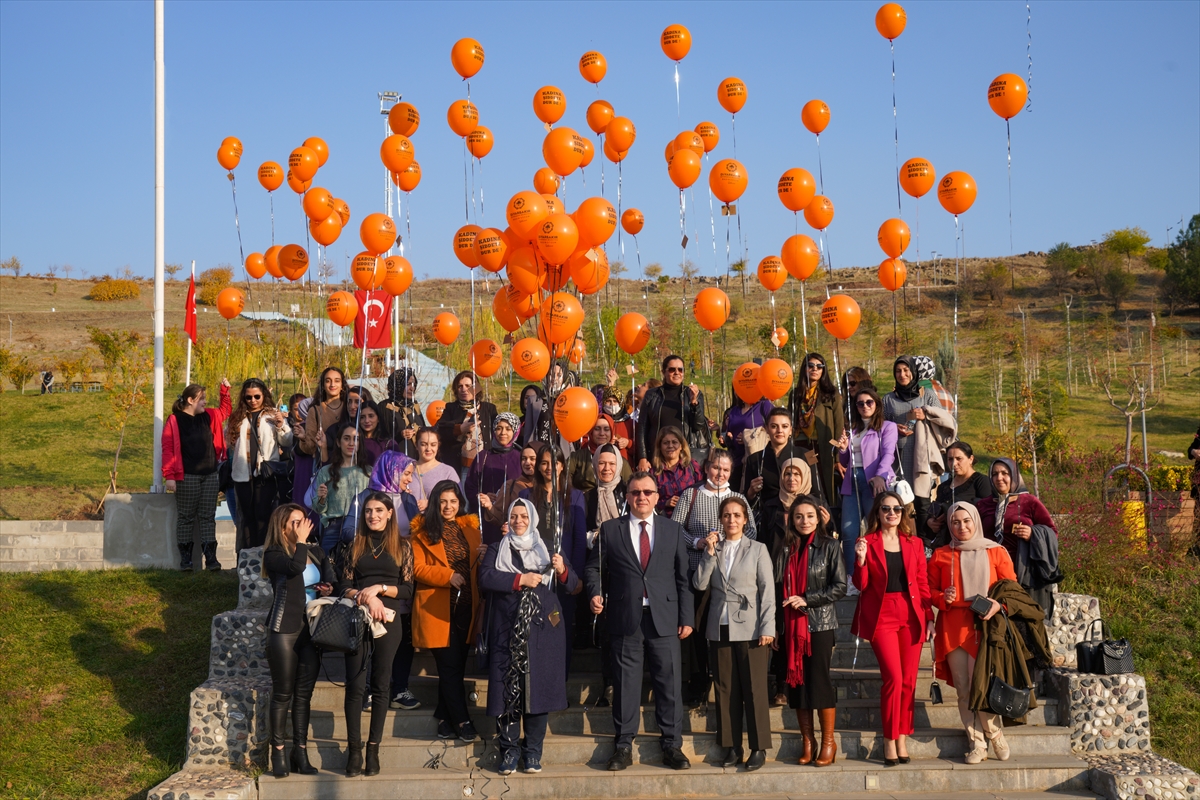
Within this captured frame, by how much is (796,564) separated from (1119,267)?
143 ft

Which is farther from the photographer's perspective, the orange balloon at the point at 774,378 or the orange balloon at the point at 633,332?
the orange balloon at the point at 633,332

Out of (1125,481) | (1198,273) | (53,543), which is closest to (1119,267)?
(1198,273)

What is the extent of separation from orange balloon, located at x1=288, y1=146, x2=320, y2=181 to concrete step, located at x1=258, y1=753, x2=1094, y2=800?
5888mm

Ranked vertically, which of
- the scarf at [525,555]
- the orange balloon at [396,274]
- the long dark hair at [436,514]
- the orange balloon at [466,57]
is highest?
the orange balloon at [466,57]

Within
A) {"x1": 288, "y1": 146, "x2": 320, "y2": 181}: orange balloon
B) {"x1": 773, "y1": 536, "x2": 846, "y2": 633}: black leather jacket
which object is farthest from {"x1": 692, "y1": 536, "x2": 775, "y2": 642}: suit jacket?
{"x1": 288, "y1": 146, "x2": 320, "y2": 181}: orange balloon

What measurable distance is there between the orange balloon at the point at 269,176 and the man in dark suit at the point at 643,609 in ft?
19.4

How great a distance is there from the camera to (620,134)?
10242 mm

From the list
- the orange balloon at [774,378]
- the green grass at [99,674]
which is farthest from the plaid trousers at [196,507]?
the orange balloon at [774,378]

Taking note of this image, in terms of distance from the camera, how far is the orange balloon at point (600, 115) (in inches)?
407

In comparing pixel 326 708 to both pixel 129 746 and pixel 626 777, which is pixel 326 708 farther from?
pixel 626 777

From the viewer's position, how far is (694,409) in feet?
27.7

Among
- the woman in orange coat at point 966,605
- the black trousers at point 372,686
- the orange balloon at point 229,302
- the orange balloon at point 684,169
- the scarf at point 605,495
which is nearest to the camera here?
the black trousers at point 372,686

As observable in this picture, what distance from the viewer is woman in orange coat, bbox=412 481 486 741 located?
665 centimetres

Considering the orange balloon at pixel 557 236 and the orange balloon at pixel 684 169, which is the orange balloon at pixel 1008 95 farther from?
the orange balloon at pixel 557 236
